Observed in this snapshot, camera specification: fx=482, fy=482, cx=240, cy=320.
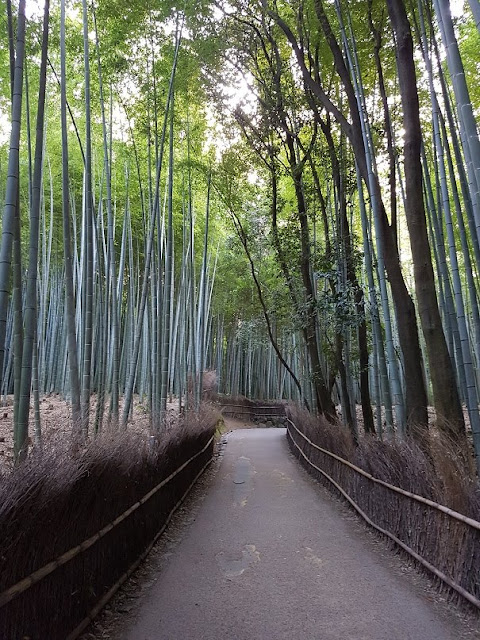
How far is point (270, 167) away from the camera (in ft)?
26.4

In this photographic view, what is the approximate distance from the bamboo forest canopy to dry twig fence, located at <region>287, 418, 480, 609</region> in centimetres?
45

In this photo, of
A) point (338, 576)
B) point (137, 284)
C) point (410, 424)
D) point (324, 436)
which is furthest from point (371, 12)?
point (137, 284)

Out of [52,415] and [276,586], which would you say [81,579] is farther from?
[52,415]

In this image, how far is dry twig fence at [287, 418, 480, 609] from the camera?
2.24m

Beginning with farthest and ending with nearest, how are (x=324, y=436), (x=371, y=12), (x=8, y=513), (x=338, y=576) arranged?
(x=324, y=436) < (x=371, y=12) < (x=338, y=576) < (x=8, y=513)

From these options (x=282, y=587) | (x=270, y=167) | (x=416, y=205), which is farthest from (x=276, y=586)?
(x=270, y=167)

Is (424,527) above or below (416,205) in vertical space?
below

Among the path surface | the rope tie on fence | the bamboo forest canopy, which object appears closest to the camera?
the rope tie on fence

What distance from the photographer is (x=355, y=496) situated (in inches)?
168

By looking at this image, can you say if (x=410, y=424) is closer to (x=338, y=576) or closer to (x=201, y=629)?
(x=338, y=576)

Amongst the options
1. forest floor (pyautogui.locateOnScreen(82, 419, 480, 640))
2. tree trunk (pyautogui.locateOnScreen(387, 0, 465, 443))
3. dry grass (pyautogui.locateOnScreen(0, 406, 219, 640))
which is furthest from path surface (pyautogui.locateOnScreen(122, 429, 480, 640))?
tree trunk (pyautogui.locateOnScreen(387, 0, 465, 443))

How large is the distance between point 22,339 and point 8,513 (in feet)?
6.13

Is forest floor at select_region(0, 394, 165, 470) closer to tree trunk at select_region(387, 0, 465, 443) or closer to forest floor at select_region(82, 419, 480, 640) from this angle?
forest floor at select_region(82, 419, 480, 640)

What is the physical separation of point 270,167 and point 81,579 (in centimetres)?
708
